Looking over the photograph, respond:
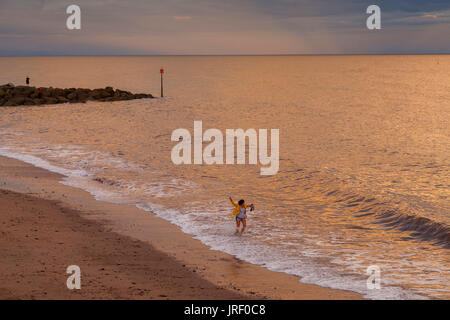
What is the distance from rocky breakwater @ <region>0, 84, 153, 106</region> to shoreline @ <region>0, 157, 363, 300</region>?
140 feet

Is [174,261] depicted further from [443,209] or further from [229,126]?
[229,126]

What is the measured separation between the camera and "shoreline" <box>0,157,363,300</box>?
26.9ft

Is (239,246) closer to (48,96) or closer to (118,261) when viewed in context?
(118,261)

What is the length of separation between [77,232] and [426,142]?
25.3 meters

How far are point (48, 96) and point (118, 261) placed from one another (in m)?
52.6

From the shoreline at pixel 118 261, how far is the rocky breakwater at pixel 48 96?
42561 millimetres

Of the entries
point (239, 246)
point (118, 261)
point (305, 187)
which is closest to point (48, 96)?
point (305, 187)

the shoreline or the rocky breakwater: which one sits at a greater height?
the rocky breakwater

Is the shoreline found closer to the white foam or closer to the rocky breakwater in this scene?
the white foam

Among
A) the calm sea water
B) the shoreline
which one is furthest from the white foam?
the shoreline

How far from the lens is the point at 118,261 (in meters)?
9.80

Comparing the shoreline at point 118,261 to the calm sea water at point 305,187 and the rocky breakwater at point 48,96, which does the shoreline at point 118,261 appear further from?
the rocky breakwater at point 48,96

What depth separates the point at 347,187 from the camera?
18.3 meters

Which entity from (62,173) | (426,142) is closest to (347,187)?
(62,173)
